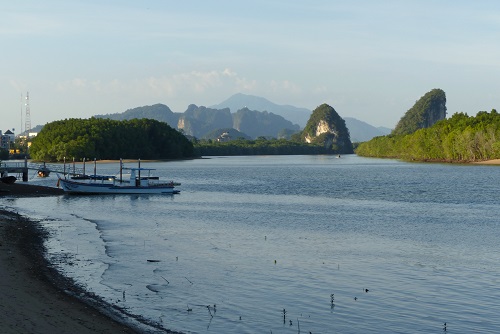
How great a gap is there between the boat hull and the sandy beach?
163 ft

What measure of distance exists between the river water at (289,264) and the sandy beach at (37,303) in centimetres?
130

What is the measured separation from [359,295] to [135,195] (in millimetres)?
61686

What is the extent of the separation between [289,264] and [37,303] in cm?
1358

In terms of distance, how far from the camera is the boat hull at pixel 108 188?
8112 cm

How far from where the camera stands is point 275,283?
26.2m

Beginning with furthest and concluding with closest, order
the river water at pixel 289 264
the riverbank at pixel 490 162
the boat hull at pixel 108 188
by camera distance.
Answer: the riverbank at pixel 490 162
the boat hull at pixel 108 188
the river water at pixel 289 264

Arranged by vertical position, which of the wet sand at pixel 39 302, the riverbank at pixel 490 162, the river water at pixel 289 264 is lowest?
the river water at pixel 289 264

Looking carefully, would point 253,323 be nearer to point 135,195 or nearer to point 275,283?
point 275,283

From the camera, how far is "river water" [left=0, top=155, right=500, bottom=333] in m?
21.1

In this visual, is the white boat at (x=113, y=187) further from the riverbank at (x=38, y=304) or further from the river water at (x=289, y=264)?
the riverbank at (x=38, y=304)

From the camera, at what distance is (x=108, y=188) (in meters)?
82.8

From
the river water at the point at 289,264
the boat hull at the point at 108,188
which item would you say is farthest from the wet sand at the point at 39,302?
the boat hull at the point at 108,188

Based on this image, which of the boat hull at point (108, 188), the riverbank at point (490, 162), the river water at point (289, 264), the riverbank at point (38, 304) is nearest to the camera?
the riverbank at point (38, 304)

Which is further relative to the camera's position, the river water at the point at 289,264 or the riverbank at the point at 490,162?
the riverbank at the point at 490,162
